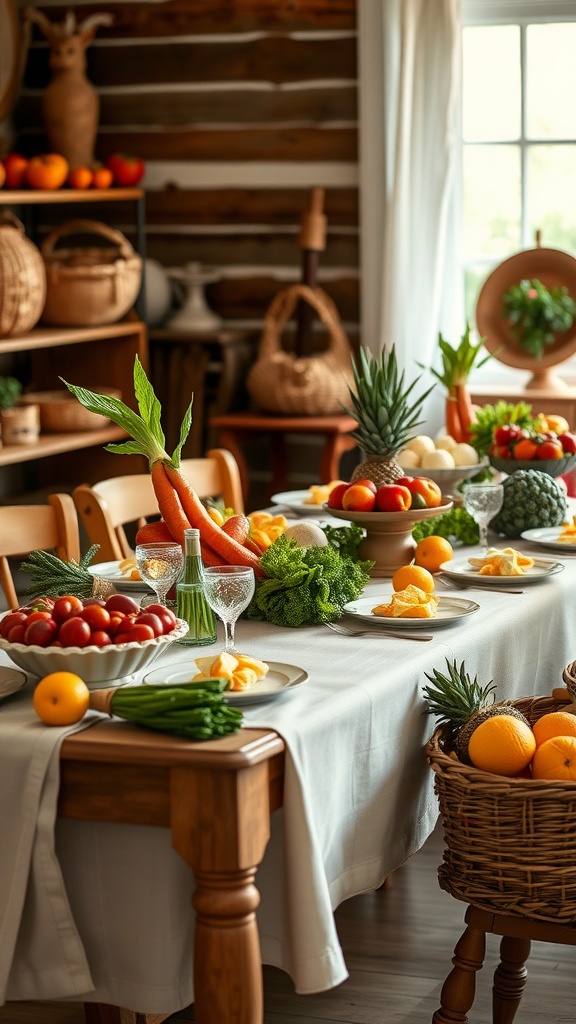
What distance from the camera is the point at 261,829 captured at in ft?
5.02

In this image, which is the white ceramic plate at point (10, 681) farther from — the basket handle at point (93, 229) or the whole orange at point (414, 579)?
the basket handle at point (93, 229)

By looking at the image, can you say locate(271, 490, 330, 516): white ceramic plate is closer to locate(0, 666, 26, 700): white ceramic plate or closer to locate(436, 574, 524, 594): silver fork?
locate(436, 574, 524, 594): silver fork

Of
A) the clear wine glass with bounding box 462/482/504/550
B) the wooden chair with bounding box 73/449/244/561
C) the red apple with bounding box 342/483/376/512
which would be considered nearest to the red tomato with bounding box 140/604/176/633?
the red apple with bounding box 342/483/376/512

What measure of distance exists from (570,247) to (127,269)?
1.49m

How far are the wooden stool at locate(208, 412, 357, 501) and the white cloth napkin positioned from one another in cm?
281

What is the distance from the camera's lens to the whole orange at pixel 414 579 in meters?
2.20

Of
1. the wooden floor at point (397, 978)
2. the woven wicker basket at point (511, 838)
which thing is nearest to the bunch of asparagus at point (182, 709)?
the woven wicker basket at point (511, 838)

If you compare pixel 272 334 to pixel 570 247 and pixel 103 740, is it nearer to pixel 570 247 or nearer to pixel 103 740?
pixel 570 247

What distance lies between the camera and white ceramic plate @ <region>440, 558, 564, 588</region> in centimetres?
234

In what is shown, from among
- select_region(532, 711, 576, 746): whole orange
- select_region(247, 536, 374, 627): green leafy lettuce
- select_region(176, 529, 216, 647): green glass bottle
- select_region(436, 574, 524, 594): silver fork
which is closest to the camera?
select_region(532, 711, 576, 746): whole orange

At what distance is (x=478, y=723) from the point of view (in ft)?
6.01

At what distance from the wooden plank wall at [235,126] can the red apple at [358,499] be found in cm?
253

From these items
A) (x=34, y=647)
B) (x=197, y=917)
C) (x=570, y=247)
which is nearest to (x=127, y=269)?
(x=570, y=247)

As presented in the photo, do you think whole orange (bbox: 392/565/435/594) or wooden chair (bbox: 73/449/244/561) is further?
wooden chair (bbox: 73/449/244/561)
